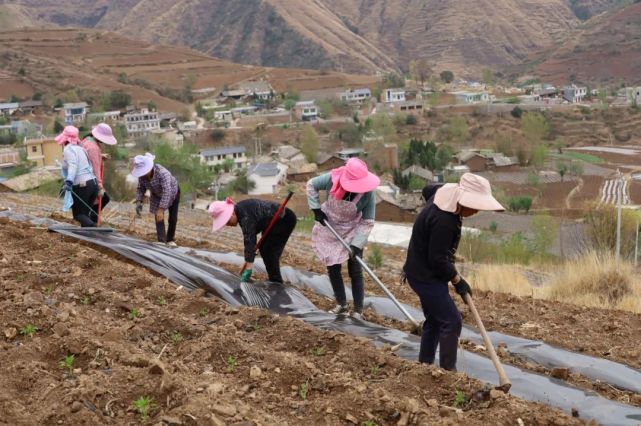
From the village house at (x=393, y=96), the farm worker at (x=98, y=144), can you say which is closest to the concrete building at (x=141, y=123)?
the village house at (x=393, y=96)

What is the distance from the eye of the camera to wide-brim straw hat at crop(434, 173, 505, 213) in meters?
3.96

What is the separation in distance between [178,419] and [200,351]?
46.3 inches

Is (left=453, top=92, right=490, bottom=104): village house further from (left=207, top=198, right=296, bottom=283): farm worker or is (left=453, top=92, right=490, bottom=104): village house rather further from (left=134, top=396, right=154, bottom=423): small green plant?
(left=134, top=396, right=154, bottom=423): small green plant

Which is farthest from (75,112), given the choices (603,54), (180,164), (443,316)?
(603,54)

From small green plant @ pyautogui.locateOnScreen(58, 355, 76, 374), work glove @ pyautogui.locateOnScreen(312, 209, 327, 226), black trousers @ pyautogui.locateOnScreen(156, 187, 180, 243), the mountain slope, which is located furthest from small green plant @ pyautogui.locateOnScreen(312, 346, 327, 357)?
the mountain slope

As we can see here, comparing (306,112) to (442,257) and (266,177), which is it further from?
(442,257)

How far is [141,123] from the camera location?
61000 millimetres

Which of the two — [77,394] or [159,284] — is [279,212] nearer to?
[159,284]

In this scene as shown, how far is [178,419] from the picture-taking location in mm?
3127

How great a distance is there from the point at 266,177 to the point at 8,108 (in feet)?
106

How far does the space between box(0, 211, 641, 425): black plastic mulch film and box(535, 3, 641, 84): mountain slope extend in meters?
89.8

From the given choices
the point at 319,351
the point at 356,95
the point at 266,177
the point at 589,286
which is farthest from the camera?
the point at 356,95

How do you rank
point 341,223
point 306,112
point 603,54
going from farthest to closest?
point 603,54
point 306,112
point 341,223

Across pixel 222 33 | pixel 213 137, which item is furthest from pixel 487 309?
pixel 222 33
